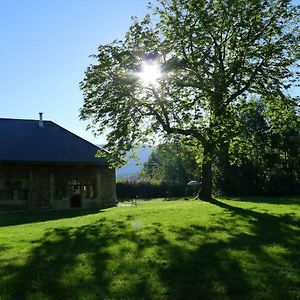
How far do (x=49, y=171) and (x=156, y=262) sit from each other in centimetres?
2571

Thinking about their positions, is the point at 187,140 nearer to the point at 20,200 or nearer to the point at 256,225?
the point at 256,225

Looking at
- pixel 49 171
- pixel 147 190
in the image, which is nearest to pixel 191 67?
pixel 49 171

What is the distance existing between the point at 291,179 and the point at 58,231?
34.4 metres

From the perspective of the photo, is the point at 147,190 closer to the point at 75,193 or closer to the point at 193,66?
the point at 75,193

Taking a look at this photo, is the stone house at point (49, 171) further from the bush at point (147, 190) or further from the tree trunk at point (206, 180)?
the bush at point (147, 190)

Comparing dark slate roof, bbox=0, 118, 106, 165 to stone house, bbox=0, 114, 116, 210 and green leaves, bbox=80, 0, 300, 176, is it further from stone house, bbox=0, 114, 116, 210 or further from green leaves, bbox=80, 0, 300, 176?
green leaves, bbox=80, 0, 300, 176

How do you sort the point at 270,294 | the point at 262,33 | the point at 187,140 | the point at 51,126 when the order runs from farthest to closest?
1. the point at 51,126
2. the point at 187,140
3. the point at 262,33
4. the point at 270,294

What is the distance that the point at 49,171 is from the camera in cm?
3384

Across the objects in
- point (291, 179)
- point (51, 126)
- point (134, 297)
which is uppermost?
point (51, 126)

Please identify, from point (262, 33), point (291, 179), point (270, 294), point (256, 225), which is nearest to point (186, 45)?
point (262, 33)

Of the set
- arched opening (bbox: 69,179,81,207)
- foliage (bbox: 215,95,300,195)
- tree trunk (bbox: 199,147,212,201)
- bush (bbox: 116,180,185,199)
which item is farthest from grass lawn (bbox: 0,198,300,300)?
bush (bbox: 116,180,185,199)

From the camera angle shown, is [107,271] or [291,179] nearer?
[107,271]

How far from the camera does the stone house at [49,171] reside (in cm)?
3256

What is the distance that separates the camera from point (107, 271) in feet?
28.7
